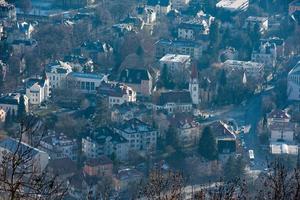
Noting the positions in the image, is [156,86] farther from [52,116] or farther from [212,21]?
[212,21]

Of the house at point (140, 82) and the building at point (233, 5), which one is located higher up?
the building at point (233, 5)

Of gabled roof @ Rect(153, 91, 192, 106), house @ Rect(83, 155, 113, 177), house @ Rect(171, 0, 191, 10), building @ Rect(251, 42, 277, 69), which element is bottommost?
house @ Rect(83, 155, 113, 177)

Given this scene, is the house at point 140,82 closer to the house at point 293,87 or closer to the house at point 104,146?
the house at point 293,87

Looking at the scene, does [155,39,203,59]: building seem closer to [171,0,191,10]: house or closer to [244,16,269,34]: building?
[244,16,269,34]: building

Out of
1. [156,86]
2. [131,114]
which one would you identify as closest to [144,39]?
[156,86]

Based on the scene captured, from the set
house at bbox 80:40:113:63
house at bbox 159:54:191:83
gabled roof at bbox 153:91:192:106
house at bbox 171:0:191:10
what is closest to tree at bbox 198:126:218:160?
gabled roof at bbox 153:91:192:106

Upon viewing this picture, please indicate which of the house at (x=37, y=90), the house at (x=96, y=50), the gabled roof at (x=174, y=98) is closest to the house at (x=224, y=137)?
the gabled roof at (x=174, y=98)
